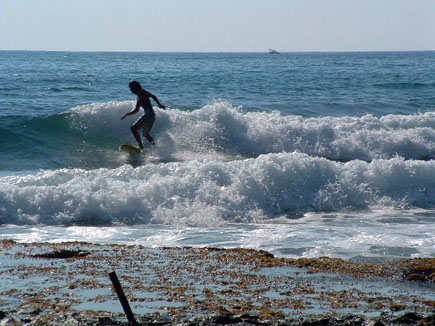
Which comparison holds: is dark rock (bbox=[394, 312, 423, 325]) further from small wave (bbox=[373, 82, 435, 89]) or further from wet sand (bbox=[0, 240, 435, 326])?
small wave (bbox=[373, 82, 435, 89])

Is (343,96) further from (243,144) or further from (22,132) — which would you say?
(22,132)

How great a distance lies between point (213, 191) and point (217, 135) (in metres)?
6.27

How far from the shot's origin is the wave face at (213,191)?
9.27m

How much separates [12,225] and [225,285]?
15.2ft

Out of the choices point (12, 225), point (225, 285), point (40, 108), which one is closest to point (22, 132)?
point (40, 108)

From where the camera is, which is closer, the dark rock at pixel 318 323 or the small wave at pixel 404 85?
the dark rock at pixel 318 323

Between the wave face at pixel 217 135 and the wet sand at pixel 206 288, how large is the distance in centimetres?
793

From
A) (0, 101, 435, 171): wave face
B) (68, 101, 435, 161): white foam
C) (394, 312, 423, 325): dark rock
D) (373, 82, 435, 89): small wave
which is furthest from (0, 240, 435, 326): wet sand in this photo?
(373, 82, 435, 89): small wave

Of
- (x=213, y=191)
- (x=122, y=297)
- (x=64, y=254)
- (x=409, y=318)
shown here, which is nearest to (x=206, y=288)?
(x=122, y=297)

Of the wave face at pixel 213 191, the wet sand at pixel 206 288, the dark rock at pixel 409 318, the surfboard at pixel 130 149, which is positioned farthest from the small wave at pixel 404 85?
the dark rock at pixel 409 318

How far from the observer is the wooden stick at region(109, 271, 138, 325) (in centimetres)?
393

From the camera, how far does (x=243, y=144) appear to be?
1582 centimetres

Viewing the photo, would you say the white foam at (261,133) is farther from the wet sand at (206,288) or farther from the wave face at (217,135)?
the wet sand at (206,288)

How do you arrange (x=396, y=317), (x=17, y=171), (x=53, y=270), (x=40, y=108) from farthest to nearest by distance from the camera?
(x=40, y=108)
(x=17, y=171)
(x=53, y=270)
(x=396, y=317)
